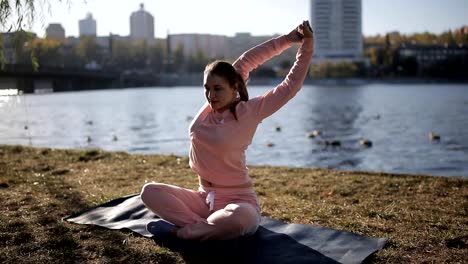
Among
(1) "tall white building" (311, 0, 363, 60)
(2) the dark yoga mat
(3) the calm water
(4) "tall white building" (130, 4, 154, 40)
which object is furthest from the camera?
(4) "tall white building" (130, 4, 154, 40)

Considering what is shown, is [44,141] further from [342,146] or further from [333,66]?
[333,66]

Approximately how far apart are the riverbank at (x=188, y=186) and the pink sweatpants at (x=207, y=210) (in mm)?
224

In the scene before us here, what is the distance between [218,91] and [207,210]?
0.77 metres

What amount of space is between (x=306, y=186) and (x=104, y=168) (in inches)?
101

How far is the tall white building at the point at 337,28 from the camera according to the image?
125312 millimetres

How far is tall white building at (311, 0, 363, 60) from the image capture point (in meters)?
125

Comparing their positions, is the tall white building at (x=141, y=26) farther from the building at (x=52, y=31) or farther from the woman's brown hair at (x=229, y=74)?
the woman's brown hair at (x=229, y=74)

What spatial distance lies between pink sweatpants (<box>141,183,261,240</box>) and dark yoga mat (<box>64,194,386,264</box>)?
0.07m

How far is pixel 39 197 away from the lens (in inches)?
189

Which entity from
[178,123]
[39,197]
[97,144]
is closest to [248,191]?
[39,197]

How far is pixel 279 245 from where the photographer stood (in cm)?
334

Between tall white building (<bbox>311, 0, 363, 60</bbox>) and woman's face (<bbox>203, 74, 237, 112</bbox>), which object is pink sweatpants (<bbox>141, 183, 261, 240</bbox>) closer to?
woman's face (<bbox>203, 74, 237, 112</bbox>)

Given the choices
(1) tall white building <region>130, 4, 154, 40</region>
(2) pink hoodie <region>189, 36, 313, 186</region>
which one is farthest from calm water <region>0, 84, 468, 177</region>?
(1) tall white building <region>130, 4, 154, 40</region>

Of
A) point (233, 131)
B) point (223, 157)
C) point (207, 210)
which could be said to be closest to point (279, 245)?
point (207, 210)
